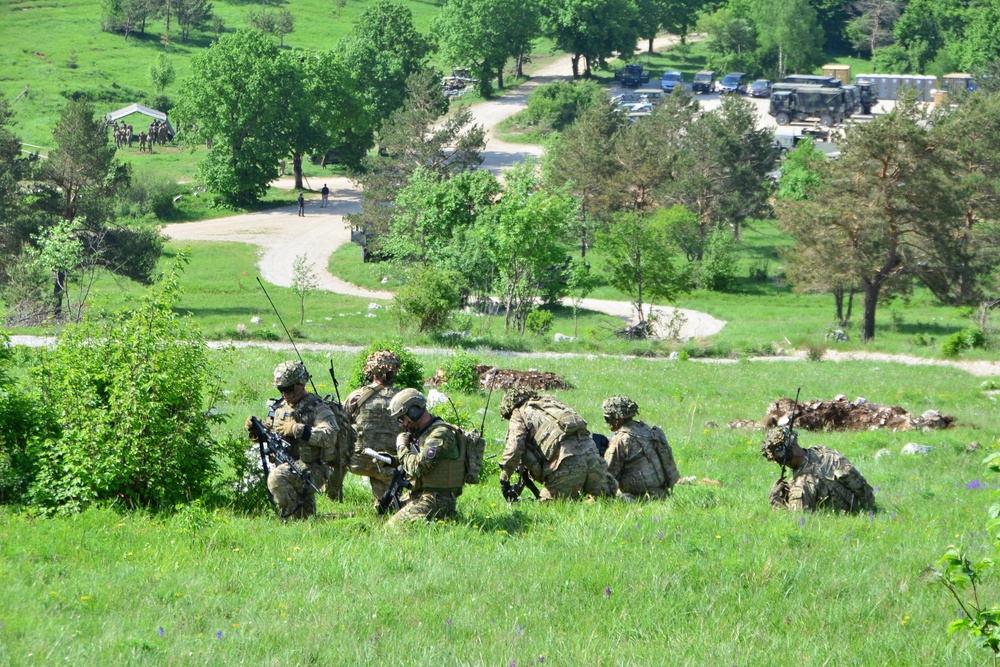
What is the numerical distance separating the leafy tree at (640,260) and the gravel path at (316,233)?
168 cm

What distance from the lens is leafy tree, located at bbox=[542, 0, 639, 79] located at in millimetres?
102938

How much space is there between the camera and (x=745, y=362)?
109 feet

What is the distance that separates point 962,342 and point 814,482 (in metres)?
26.5

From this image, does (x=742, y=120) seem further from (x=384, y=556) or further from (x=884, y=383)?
(x=384, y=556)

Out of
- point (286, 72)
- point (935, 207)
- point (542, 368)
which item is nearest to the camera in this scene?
point (542, 368)

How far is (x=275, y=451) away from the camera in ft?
37.4

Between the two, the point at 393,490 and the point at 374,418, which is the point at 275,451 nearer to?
the point at 393,490

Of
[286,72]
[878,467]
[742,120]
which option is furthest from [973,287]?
[286,72]

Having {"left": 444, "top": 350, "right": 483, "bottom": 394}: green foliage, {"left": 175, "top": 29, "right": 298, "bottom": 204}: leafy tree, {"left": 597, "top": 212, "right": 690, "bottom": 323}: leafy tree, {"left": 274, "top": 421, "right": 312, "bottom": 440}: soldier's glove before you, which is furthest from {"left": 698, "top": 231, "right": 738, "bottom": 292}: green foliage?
{"left": 274, "top": 421, "right": 312, "bottom": 440}: soldier's glove

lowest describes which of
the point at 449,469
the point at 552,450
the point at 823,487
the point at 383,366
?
the point at 823,487

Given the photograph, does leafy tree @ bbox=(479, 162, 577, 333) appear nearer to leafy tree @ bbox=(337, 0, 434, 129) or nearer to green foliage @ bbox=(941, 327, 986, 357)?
green foliage @ bbox=(941, 327, 986, 357)

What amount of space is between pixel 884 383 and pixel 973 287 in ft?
61.6

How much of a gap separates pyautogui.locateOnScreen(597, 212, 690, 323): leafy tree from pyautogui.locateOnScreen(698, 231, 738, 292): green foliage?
35.0 ft

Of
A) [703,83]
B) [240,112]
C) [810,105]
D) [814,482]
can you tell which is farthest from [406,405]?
[703,83]
